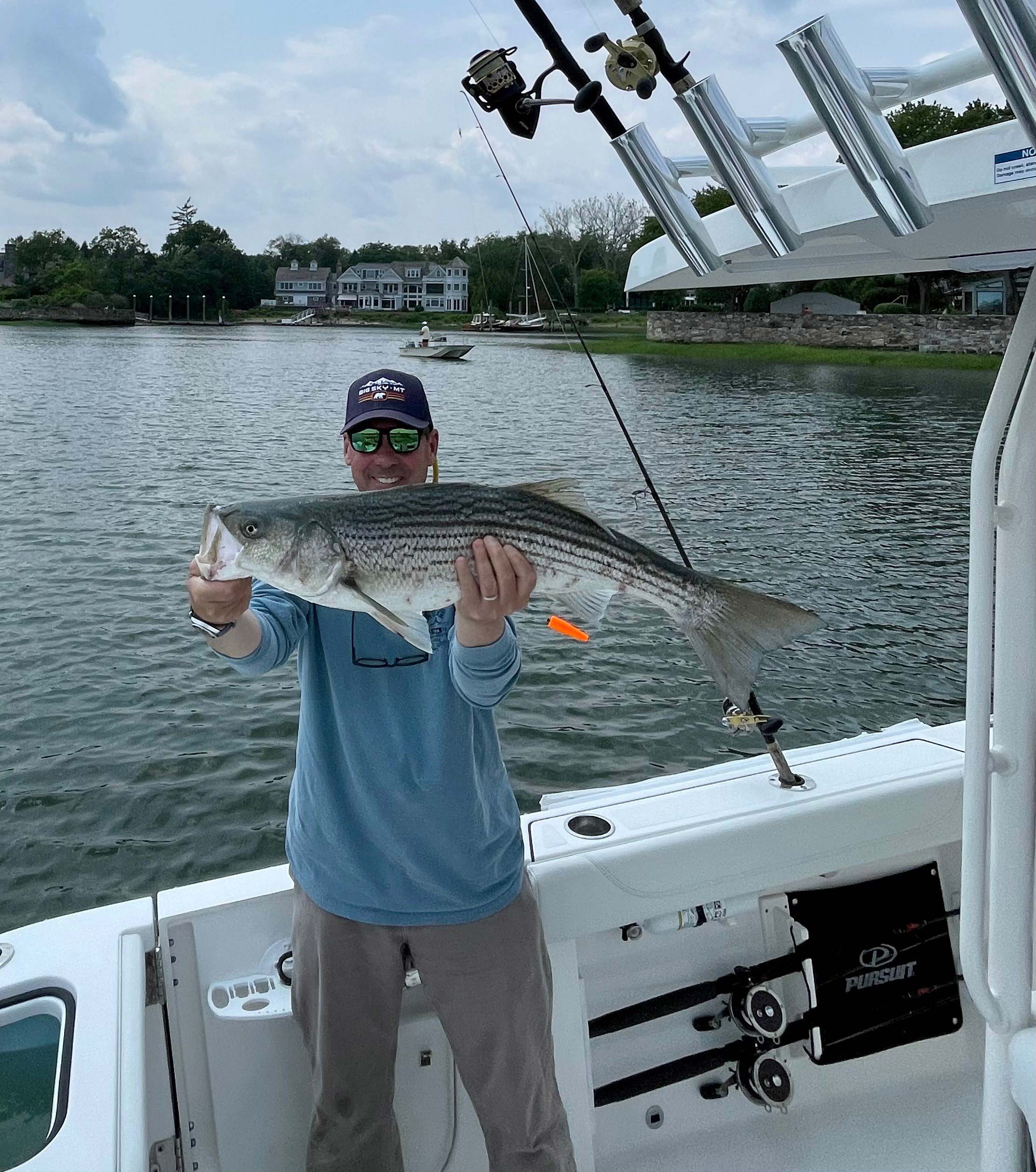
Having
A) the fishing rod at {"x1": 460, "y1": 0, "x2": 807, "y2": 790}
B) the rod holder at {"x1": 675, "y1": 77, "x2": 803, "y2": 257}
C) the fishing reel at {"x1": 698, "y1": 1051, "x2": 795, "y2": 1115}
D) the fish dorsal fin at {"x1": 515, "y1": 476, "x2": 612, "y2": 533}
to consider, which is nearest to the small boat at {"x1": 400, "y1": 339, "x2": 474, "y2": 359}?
the fishing rod at {"x1": 460, "y1": 0, "x2": 807, "y2": 790}

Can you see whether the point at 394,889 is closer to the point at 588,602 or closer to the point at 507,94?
the point at 588,602

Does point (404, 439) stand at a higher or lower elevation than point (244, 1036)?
higher

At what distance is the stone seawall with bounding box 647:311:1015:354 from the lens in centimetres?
5306

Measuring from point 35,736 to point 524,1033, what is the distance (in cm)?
784

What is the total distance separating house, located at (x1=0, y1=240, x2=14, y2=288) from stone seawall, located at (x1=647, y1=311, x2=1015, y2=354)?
9072cm

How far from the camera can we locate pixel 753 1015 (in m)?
3.45

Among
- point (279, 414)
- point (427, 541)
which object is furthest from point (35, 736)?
point (279, 414)

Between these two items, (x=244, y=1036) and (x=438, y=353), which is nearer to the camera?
(x=244, y=1036)

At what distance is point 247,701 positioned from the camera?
982 centimetres

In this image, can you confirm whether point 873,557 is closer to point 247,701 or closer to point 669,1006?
point 247,701

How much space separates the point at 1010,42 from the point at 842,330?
209 ft

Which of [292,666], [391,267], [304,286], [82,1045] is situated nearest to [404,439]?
[82,1045]

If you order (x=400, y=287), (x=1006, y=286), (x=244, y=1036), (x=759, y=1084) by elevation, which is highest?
(x=400, y=287)

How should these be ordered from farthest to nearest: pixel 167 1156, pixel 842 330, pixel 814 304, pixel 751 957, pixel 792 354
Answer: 1. pixel 814 304
2. pixel 842 330
3. pixel 792 354
4. pixel 751 957
5. pixel 167 1156
